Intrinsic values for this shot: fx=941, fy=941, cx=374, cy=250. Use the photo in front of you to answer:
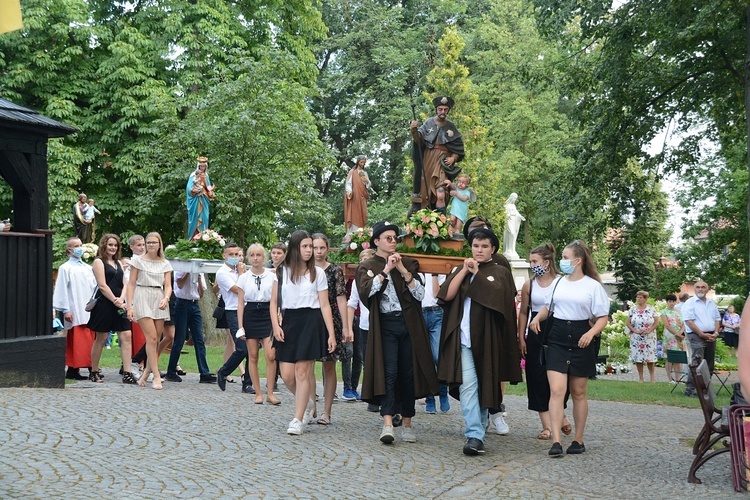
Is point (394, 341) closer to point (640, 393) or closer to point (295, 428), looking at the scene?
point (295, 428)

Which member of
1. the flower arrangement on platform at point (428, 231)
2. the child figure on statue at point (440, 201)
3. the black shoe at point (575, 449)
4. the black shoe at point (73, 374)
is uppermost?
the child figure on statue at point (440, 201)

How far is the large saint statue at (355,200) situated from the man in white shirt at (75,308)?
8.27 meters

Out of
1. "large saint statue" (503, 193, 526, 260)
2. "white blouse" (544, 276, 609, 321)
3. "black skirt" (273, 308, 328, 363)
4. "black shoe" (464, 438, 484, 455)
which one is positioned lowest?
→ "black shoe" (464, 438, 484, 455)

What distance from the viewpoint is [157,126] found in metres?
29.1

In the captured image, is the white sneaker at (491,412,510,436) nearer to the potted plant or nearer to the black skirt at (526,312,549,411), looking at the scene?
the black skirt at (526,312,549,411)

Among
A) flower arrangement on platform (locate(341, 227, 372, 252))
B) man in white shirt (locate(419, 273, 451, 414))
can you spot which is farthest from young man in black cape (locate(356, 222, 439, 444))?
flower arrangement on platform (locate(341, 227, 372, 252))

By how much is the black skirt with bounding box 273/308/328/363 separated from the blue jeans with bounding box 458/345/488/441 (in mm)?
1507

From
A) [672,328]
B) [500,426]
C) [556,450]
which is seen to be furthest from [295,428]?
[672,328]

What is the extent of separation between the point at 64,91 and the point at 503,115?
2149 centimetres

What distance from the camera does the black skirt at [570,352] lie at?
28.2ft

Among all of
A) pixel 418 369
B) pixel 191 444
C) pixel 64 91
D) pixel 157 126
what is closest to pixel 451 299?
pixel 418 369

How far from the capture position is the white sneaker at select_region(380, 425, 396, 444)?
8.69m

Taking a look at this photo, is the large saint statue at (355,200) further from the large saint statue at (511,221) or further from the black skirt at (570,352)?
the large saint statue at (511,221)

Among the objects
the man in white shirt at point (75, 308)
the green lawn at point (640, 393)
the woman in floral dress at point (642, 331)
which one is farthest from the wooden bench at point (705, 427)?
the woman in floral dress at point (642, 331)
